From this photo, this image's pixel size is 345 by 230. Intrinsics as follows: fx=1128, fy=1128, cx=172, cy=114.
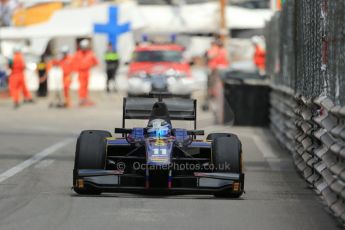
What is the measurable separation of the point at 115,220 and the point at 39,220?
628 mm

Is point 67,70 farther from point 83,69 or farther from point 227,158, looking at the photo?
point 227,158

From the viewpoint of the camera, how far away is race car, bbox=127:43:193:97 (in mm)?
31875

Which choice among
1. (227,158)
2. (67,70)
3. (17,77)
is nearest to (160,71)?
(67,70)

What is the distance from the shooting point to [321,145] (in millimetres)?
12156

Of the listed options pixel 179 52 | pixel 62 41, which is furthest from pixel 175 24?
pixel 179 52

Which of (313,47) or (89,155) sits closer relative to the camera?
(89,155)

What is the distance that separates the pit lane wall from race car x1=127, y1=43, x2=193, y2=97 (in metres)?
11.6

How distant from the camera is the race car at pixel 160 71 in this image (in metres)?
31.9

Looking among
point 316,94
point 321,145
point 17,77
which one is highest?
point 316,94

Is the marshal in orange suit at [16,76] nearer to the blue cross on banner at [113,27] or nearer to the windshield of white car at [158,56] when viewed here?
the windshield of white car at [158,56]

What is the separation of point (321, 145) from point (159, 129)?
203 cm

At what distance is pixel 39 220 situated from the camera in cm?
932

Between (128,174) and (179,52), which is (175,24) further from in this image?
(128,174)

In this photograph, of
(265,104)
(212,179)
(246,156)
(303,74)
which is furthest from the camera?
(265,104)
